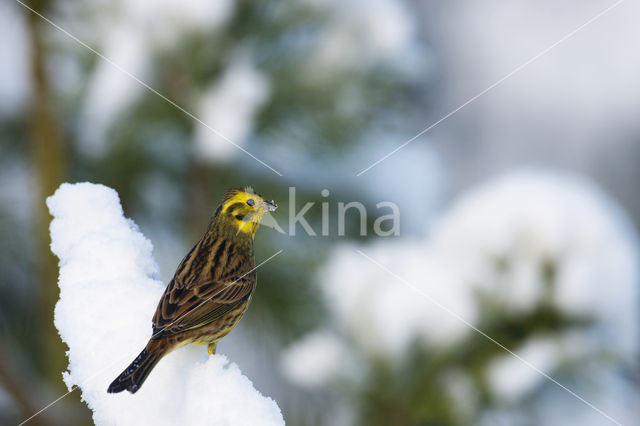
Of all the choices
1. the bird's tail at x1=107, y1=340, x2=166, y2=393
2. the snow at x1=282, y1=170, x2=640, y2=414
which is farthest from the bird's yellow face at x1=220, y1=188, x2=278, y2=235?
the snow at x1=282, y1=170, x2=640, y2=414

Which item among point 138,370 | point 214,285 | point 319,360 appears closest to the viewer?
point 138,370

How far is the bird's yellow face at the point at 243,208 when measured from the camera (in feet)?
1.29

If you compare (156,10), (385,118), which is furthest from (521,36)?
(156,10)

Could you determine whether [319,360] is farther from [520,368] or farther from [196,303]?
[196,303]

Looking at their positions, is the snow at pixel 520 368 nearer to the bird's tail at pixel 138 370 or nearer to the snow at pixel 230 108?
the snow at pixel 230 108

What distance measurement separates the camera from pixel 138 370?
0.27 meters

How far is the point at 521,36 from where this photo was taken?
2135 mm

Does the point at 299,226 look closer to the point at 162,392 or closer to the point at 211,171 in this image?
the point at 211,171

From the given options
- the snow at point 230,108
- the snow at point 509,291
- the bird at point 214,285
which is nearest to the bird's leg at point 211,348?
the bird at point 214,285

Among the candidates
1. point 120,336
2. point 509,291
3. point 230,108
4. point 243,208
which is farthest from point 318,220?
point 120,336

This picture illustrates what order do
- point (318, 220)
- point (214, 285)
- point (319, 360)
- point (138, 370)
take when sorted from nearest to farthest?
point (138, 370) < point (214, 285) < point (319, 360) < point (318, 220)

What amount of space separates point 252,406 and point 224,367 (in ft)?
0.11

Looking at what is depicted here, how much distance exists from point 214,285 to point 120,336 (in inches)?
3.6

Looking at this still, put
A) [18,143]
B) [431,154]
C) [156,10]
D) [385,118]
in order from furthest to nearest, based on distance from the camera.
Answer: [431,154], [385,118], [18,143], [156,10]
